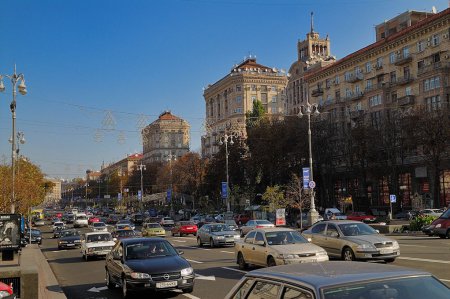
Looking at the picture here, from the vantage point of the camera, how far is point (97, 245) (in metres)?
25.3

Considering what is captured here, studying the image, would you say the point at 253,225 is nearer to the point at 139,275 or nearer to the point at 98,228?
the point at 98,228

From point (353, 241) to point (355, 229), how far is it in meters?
1.01

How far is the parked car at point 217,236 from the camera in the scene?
28.8 meters

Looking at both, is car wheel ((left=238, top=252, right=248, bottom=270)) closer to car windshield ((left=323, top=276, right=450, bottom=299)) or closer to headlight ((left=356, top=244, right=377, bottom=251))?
headlight ((left=356, top=244, right=377, bottom=251))

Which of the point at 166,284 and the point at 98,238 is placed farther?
the point at 98,238

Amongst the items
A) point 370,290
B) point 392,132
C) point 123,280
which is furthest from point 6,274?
point 392,132

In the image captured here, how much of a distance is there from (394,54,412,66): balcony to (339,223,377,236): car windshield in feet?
170

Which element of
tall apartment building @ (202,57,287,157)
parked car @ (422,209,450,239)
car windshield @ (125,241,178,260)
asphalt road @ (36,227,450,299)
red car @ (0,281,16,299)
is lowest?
asphalt road @ (36,227,450,299)

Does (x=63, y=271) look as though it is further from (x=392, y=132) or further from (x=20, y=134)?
(x=392, y=132)

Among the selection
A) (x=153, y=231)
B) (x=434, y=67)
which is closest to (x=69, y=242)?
(x=153, y=231)

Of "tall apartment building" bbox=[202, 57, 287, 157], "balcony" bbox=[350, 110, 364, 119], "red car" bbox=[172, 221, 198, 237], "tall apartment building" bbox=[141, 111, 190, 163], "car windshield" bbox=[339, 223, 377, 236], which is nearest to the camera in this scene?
"car windshield" bbox=[339, 223, 377, 236]

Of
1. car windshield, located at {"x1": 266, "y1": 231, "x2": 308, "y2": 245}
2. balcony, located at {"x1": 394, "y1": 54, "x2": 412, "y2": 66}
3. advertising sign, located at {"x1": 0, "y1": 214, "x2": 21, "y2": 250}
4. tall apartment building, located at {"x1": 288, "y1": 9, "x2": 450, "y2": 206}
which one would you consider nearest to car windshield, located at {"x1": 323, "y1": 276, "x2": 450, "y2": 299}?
A: car windshield, located at {"x1": 266, "y1": 231, "x2": 308, "y2": 245}

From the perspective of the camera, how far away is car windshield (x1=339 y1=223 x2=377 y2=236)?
18.0 metres

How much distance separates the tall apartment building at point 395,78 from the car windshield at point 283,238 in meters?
46.2
